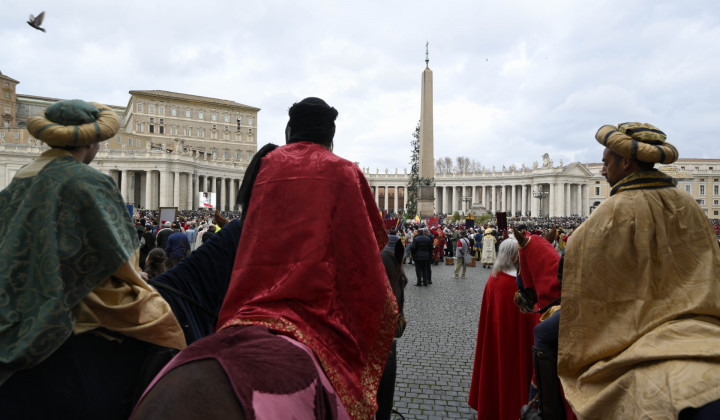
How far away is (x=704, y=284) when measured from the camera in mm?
1966

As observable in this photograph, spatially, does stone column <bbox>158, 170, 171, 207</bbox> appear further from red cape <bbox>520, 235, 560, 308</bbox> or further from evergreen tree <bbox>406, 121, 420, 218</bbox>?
red cape <bbox>520, 235, 560, 308</bbox>

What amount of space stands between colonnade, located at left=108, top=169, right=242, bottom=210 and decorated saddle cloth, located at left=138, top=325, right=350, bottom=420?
2212 inches

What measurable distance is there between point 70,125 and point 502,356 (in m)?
3.79

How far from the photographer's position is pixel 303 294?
170 centimetres

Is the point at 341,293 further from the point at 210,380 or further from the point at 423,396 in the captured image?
the point at 423,396

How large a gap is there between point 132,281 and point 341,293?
3.12 ft

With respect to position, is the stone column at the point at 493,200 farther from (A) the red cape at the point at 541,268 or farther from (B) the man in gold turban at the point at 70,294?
(B) the man in gold turban at the point at 70,294

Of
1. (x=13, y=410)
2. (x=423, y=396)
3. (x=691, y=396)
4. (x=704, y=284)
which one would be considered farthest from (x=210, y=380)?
(x=423, y=396)

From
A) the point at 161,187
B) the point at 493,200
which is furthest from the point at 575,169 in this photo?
the point at 161,187

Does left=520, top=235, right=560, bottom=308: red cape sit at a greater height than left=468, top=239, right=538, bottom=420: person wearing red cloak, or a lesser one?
greater

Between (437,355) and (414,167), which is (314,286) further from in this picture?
(414,167)

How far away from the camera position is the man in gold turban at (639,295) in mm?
1820

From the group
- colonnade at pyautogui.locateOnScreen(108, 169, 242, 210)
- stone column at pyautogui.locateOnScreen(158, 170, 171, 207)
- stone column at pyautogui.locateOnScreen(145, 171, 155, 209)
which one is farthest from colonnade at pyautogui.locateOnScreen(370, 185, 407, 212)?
stone column at pyautogui.locateOnScreen(145, 171, 155, 209)

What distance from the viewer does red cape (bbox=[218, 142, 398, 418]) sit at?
1670 millimetres
